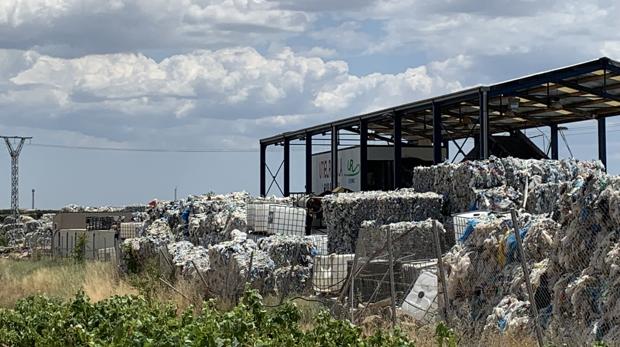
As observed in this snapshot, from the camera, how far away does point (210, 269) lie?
61.4 ft

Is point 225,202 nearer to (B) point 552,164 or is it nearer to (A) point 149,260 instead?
(A) point 149,260

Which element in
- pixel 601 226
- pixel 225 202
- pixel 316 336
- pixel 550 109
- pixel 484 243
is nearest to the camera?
pixel 316 336

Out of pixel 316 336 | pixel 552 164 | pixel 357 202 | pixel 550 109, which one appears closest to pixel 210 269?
pixel 357 202

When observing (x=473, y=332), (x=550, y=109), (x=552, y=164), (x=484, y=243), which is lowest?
(x=473, y=332)

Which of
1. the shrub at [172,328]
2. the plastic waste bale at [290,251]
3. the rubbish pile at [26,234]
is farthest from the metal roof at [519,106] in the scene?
the shrub at [172,328]

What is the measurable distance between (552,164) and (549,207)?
3144 mm

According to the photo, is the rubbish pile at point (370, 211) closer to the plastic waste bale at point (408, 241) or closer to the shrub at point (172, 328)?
the plastic waste bale at point (408, 241)

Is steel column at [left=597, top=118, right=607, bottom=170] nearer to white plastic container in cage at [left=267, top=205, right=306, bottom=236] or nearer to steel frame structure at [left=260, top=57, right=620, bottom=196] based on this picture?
steel frame structure at [left=260, top=57, right=620, bottom=196]

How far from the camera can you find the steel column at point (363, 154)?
39.1 m

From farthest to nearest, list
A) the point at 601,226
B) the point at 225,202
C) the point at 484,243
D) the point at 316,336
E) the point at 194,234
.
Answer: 1. the point at 225,202
2. the point at 194,234
3. the point at 484,243
4. the point at 601,226
5. the point at 316,336

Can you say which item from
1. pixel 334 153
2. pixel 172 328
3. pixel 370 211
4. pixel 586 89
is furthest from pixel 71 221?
pixel 172 328

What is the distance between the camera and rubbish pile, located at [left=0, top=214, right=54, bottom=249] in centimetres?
5056

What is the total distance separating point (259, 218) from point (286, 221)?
2.29 feet

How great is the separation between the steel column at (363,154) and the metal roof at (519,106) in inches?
16.2
